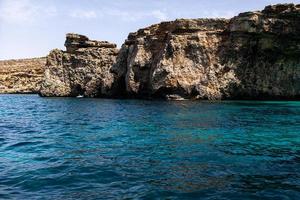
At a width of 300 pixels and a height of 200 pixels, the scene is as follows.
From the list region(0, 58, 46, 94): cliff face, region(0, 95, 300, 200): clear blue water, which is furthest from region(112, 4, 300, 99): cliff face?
region(0, 58, 46, 94): cliff face

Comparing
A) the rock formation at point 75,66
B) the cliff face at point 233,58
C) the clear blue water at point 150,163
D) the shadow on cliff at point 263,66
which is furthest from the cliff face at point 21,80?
the clear blue water at point 150,163

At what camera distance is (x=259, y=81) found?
59688mm

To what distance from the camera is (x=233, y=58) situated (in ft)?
201

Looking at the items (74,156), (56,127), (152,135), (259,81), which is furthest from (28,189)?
(259,81)

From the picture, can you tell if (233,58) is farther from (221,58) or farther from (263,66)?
(263,66)

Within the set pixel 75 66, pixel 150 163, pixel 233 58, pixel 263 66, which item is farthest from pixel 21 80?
pixel 150 163

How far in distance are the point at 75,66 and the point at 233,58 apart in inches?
1389

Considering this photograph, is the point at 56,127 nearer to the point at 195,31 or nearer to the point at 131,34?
the point at 195,31

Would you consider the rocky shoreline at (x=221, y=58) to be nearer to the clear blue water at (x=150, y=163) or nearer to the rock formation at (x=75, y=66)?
the rock formation at (x=75, y=66)

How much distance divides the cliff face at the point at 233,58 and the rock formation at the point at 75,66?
19345 mm

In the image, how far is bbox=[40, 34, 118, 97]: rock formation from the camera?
81750 mm

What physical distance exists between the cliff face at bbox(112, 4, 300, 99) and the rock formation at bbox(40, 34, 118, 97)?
63.5ft

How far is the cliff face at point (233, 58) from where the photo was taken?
57625 millimetres

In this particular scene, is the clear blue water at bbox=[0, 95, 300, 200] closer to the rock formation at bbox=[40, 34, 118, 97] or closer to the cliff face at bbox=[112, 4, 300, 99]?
the cliff face at bbox=[112, 4, 300, 99]
